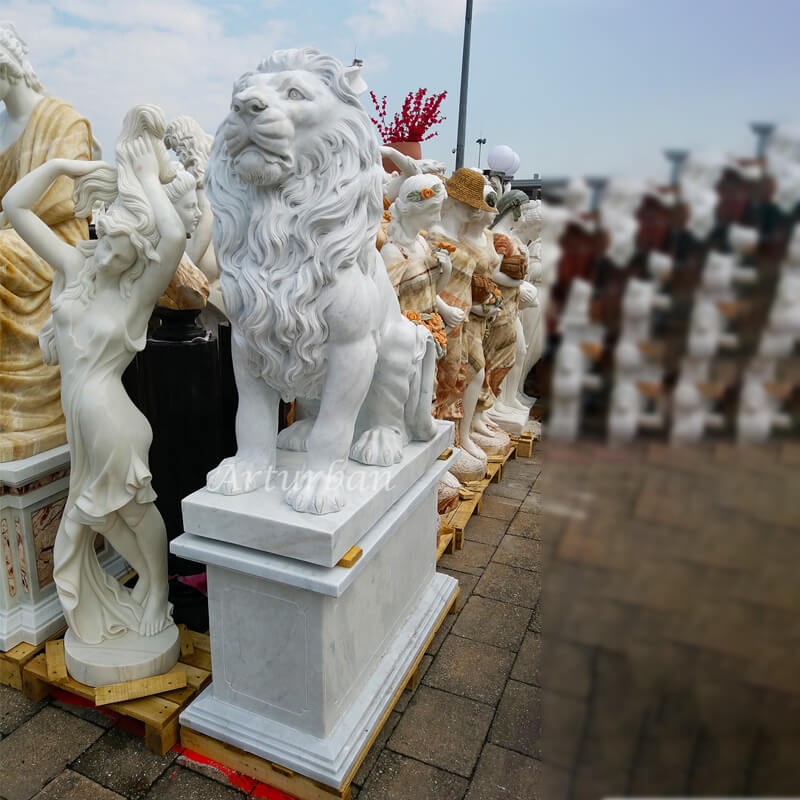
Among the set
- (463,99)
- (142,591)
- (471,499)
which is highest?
(463,99)

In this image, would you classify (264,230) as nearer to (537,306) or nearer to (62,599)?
(62,599)

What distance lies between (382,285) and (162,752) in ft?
5.65

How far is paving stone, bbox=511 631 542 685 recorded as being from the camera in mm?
2488

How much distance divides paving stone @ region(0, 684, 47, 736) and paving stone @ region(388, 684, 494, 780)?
1.30 metres

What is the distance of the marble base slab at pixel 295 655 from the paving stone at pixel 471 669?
0.32m

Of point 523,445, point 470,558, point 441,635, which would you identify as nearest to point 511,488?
point 523,445

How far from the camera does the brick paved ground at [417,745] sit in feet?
6.45

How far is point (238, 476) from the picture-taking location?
2.00 metres

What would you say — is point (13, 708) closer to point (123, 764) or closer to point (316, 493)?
point (123, 764)

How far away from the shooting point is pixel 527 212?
555 centimetres

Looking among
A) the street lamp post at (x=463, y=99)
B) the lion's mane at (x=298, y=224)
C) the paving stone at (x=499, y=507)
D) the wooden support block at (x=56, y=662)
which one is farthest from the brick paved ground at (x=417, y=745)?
the street lamp post at (x=463, y=99)

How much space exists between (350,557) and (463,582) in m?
1.52

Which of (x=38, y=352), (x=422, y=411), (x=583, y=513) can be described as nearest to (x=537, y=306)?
(x=422, y=411)

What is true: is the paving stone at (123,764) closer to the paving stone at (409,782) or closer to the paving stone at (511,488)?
the paving stone at (409,782)
